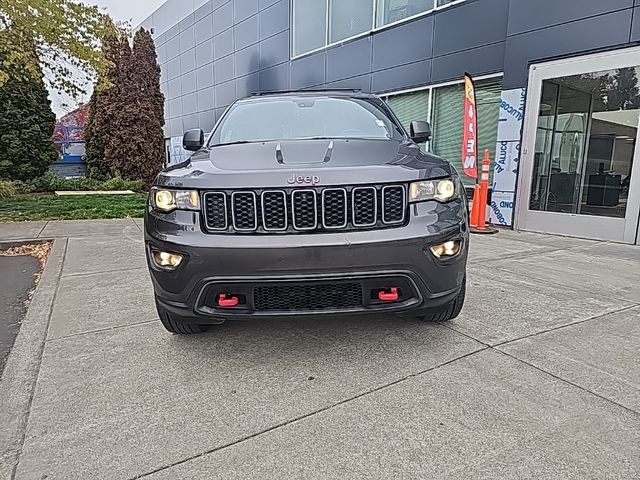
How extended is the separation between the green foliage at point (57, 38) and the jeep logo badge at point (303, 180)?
6333 mm

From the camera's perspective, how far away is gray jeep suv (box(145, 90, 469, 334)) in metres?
2.20

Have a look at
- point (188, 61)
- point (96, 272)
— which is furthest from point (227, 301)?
point (188, 61)

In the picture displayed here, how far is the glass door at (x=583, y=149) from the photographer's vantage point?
6410 millimetres

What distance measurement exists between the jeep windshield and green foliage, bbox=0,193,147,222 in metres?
4.91

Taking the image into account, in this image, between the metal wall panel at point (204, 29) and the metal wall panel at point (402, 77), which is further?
the metal wall panel at point (204, 29)

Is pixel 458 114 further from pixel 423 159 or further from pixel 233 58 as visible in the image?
pixel 233 58

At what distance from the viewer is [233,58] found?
18203 mm

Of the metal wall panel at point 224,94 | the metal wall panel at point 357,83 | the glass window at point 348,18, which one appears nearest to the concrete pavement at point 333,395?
the metal wall panel at point 357,83

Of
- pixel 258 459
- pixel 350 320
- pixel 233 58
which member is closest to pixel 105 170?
pixel 233 58

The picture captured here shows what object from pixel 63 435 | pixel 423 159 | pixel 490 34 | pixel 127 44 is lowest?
pixel 63 435

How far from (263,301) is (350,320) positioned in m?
1.00

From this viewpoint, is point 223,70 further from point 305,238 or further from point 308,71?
point 305,238

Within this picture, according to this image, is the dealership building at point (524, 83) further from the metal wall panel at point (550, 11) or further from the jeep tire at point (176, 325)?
the jeep tire at point (176, 325)

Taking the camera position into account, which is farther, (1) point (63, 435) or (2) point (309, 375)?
(2) point (309, 375)
